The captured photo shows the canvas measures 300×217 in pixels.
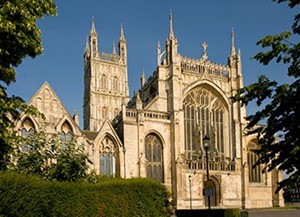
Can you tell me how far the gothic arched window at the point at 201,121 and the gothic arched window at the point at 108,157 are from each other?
9.37 m

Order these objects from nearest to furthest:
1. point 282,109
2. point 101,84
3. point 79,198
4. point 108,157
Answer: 1. point 282,109
2. point 79,198
3. point 108,157
4. point 101,84

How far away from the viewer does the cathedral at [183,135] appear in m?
46.7

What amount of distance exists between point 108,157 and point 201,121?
13.4 metres

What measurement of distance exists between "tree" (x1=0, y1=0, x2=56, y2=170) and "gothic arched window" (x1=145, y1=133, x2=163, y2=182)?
31933 millimetres

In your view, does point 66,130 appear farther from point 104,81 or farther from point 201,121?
point 104,81

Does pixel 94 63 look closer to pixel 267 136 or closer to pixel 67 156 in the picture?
pixel 67 156

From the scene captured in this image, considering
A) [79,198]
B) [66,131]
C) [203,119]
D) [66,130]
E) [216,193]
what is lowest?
[216,193]

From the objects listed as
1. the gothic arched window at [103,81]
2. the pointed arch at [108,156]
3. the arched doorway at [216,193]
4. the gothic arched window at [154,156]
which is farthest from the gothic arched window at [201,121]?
the gothic arched window at [103,81]

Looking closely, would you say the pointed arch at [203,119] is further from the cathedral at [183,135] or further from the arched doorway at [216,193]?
the arched doorway at [216,193]

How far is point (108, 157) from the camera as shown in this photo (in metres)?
47.0

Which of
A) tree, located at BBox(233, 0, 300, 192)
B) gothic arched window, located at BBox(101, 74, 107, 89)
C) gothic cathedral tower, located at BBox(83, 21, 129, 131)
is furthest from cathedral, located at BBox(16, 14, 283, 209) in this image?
tree, located at BBox(233, 0, 300, 192)

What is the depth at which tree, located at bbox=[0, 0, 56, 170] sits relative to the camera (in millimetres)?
16344

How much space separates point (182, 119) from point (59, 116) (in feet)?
50.7

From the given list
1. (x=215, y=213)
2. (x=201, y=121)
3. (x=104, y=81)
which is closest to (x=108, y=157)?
(x=201, y=121)
